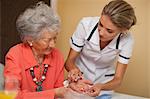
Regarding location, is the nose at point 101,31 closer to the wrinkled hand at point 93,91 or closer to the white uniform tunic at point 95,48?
the white uniform tunic at point 95,48

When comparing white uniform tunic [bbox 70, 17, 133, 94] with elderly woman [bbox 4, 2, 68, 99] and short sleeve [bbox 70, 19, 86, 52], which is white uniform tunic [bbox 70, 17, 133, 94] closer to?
short sleeve [bbox 70, 19, 86, 52]

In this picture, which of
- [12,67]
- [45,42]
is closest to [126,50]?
[45,42]

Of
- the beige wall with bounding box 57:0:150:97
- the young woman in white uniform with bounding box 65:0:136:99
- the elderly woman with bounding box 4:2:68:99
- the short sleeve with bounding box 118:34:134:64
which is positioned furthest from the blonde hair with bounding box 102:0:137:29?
the beige wall with bounding box 57:0:150:97

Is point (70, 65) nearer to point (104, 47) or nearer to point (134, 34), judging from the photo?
point (104, 47)

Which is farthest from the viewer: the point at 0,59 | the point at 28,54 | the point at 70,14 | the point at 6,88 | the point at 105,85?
the point at 70,14

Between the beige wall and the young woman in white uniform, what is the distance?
1.77 ft

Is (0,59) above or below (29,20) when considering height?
below

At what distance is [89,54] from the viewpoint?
1717 mm

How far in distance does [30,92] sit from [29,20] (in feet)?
1.09

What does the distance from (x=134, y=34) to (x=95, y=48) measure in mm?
716

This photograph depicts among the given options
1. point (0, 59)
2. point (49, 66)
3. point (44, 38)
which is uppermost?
point (44, 38)

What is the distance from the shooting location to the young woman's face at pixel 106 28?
1.50 meters

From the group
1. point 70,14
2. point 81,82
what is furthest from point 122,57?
point 70,14

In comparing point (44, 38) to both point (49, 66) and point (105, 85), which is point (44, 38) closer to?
point (49, 66)
